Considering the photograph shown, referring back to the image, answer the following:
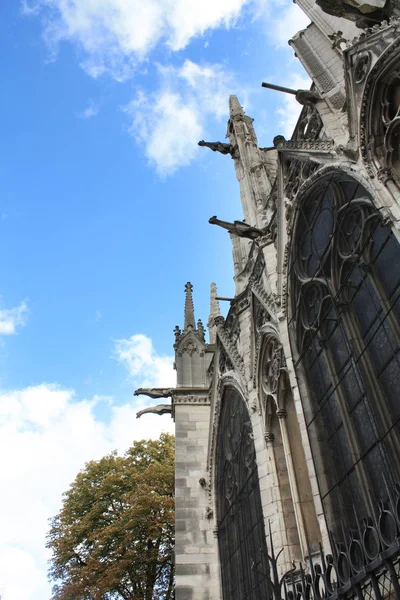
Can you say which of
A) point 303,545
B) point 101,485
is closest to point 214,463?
point 303,545

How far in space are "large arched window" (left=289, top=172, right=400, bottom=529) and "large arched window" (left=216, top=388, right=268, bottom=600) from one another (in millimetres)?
2828

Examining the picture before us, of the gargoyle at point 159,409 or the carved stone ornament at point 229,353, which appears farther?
the gargoyle at point 159,409

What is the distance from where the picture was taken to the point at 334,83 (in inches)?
341

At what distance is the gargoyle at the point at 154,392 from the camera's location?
1570cm

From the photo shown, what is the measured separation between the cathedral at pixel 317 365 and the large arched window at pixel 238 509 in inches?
2.2

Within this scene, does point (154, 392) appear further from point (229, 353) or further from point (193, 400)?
point (229, 353)

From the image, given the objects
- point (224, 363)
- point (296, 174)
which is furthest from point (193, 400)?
point (296, 174)

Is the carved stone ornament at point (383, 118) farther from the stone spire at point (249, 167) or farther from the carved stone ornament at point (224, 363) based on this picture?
the carved stone ornament at point (224, 363)

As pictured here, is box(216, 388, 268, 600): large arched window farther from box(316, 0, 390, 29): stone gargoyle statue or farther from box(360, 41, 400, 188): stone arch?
box(316, 0, 390, 29): stone gargoyle statue

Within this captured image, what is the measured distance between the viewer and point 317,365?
7664 mm

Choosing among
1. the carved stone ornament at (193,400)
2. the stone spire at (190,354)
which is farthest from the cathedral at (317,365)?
the stone spire at (190,354)

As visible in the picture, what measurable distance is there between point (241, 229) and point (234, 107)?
691 centimetres

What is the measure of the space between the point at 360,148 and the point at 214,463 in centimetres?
903

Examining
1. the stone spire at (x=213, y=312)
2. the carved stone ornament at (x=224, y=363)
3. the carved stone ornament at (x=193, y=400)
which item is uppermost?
the stone spire at (x=213, y=312)
